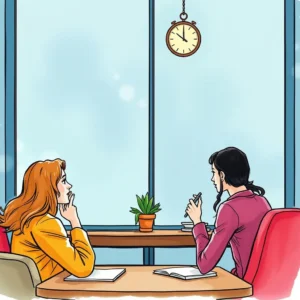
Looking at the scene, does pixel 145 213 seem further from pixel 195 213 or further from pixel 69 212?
pixel 69 212

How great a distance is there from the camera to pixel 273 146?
16.2ft

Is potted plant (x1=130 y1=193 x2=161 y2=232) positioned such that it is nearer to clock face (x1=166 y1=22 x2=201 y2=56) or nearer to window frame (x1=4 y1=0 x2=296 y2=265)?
window frame (x1=4 y1=0 x2=296 y2=265)

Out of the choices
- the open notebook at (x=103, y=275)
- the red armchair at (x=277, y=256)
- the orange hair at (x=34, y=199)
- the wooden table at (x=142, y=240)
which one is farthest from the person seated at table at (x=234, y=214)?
the wooden table at (x=142, y=240)

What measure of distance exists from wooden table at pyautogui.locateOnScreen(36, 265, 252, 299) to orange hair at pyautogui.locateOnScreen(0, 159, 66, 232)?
1.07 ft

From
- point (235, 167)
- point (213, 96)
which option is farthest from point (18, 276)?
point (213, 96)

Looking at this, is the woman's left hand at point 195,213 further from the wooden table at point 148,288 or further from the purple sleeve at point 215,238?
the wooden table at point 148,288

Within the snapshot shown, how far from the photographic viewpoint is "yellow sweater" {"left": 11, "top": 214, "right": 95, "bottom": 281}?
2.54 meters

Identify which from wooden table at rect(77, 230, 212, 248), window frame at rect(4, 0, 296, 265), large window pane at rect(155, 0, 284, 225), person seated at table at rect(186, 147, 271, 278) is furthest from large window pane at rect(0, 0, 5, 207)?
person seated at table at rect(186, 147, 271, 278)

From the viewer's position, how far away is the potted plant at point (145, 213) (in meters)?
4.66

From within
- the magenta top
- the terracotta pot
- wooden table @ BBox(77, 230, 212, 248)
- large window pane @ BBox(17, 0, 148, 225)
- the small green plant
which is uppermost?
large window pane @ BBox(17, 0, 148, 225)

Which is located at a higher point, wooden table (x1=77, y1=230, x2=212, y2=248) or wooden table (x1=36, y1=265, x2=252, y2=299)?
wooden table (x1=36, y1=265, x2=252, y2=299)

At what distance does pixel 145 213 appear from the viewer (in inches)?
185

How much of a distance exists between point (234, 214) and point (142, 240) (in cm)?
172

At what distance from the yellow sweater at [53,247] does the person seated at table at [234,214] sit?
1.70 ft
